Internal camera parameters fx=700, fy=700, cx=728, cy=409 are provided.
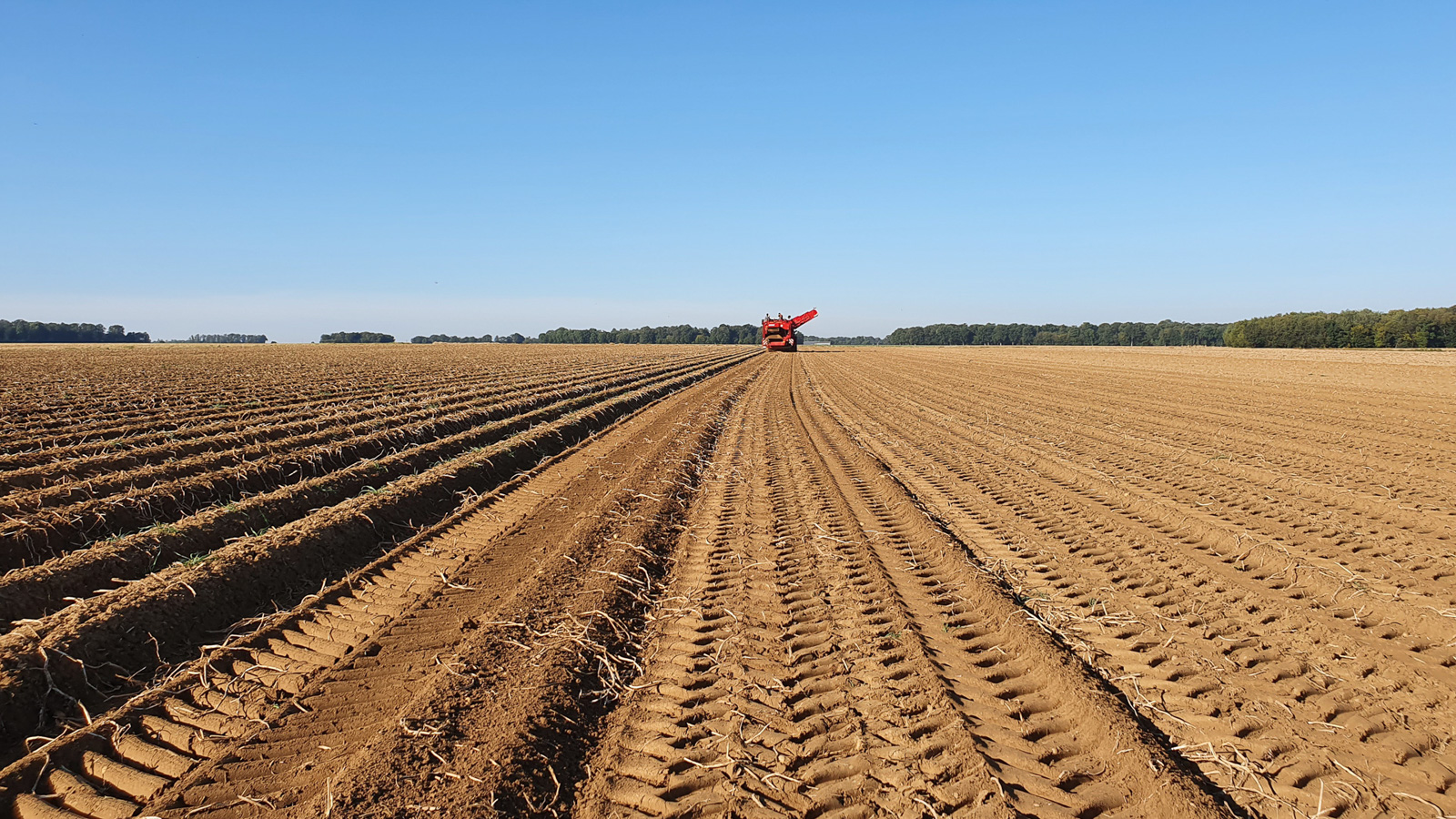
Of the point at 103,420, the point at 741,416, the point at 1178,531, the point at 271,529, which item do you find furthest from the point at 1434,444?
the point at 103,420

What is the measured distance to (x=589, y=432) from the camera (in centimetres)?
1370

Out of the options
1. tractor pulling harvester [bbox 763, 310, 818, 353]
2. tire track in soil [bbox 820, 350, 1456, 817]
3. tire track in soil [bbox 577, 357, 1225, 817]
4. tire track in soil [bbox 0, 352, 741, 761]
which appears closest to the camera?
tire track in soil [bbox 577, 357, 1225, 817]

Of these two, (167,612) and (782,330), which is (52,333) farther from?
(167,612)

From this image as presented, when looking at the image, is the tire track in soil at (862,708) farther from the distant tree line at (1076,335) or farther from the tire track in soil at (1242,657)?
the distant tree line at (1076,335)

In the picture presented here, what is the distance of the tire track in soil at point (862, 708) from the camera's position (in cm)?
283

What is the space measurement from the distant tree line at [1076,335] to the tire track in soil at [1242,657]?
11938 centimetres

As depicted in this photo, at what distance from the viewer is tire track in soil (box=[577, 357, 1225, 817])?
283cm

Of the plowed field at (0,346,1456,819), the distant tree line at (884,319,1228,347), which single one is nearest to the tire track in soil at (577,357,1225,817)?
the plowed field at (0,346,1456,819)

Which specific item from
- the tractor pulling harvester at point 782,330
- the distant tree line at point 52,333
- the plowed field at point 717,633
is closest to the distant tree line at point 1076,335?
the tractor pulling harvester at point 782,330

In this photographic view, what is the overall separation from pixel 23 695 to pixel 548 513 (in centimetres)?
415

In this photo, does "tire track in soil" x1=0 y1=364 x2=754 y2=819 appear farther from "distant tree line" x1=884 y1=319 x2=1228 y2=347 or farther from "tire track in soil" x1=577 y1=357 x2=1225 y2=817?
"distant tree line" x1=884 y1=319 x2=1228 y2=347

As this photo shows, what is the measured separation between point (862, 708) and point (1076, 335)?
153787 millimetres

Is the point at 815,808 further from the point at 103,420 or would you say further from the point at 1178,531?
the point at 103,420

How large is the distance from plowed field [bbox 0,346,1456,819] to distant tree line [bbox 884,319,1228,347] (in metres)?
119
